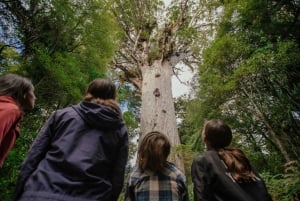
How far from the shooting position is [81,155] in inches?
75.9

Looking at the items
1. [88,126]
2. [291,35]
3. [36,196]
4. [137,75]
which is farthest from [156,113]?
[36,196]

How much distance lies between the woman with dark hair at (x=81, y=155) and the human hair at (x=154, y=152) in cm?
41

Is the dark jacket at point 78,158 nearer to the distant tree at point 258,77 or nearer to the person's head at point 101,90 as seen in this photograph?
the person's head at point 101,90

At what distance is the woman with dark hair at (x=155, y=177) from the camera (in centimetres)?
254

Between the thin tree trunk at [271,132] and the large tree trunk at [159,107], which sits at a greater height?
the large tree trunk at [159,107]

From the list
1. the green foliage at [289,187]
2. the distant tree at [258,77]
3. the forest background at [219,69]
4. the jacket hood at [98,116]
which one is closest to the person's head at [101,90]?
the jacket hood at [98,116]

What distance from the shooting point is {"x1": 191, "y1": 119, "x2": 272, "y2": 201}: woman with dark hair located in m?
2.15

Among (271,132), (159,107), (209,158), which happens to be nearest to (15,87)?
(209,158)

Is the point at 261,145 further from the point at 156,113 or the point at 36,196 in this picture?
the point at 36,196

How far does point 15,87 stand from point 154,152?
3.98 ft

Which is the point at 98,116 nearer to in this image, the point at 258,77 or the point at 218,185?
the point at 218,185

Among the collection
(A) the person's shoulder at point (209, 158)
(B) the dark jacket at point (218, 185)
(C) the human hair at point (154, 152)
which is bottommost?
(B) the dark jacket at point (218, 185)

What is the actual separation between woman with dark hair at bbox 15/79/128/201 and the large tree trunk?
386cm

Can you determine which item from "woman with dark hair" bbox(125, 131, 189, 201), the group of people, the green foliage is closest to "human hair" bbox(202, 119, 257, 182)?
the group of people
